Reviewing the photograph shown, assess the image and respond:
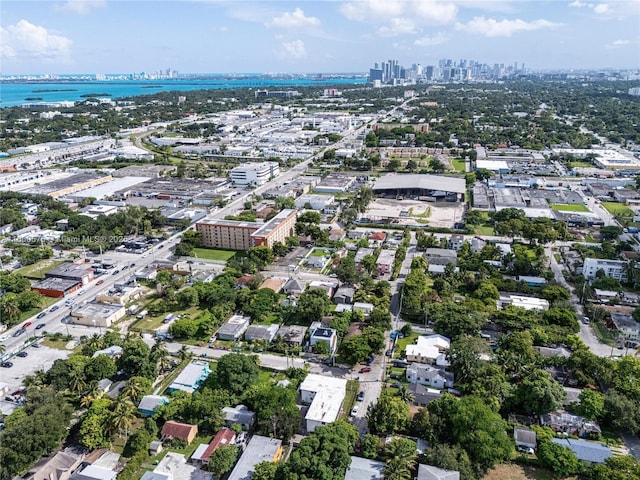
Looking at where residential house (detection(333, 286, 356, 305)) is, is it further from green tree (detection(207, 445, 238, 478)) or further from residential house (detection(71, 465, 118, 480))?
residential house (detection(71, 465, 118, 480))

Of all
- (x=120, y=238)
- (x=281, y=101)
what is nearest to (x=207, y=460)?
(x=120, y=238)

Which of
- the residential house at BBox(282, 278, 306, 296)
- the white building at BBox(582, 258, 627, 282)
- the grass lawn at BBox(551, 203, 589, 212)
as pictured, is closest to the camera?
the residential house at BBox(282, 278, 306, 296)

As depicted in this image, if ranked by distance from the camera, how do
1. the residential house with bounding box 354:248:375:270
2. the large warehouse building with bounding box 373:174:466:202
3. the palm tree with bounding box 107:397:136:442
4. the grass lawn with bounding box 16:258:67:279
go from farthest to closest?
1. the large warehouse building with bounding box 373:174:466:202
2. the grass lawn with bounding box 16:258:67:279
3. the residential house with bounding box 354:248:375:270
4. the palm tree with bounding box 107:397:136:442

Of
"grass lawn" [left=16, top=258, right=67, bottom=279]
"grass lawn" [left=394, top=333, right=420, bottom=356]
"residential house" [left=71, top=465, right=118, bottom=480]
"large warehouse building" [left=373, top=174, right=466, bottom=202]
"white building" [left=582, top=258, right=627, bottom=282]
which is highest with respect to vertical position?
"large warehouse building" [left=373, top=174, right=466, bottom=202]

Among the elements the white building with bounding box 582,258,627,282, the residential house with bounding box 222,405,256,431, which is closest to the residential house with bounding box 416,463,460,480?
the residential house with bounding box 222,405,256,431

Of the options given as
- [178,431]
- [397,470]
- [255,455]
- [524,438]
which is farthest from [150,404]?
[524,438]

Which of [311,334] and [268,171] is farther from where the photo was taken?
[268,171]

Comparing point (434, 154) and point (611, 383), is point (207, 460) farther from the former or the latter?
point (434, 154)

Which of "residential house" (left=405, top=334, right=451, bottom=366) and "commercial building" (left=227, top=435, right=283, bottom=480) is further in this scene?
"residential house" (left=405, top=334, right=451, bottom=366)
